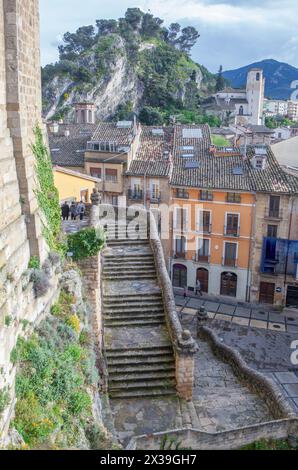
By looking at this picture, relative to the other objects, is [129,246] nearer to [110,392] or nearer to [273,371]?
[110,392]

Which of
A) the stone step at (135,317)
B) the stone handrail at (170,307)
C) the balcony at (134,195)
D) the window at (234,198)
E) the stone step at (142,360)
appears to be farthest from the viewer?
the balcony at (134,195)

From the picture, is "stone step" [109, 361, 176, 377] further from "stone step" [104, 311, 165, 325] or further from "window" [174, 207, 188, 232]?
"window" [174, 207, 188, 232]

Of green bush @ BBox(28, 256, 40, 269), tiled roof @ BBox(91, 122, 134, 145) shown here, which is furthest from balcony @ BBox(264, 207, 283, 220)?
green bush @ BBox(28, 256, 40, 269)

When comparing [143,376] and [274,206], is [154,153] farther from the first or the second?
[143,376]

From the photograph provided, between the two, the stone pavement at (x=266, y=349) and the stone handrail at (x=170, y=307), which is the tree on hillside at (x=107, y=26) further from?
the stone handrail at (x=170, y=307)

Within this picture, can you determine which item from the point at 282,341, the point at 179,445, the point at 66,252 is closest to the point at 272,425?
the point at 179,445

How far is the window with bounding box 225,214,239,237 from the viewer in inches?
1257

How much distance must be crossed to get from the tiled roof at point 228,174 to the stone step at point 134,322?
60.7 ft

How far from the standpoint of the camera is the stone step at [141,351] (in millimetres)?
12930

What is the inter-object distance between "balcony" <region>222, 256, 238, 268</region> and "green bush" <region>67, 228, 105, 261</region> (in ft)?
65.8

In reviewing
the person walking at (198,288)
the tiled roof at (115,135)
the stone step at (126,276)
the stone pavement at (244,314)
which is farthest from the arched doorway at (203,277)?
the stone step at (126,276)

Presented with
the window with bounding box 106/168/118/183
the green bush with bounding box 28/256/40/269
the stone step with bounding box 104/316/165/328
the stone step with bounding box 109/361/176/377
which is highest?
the green bush with bounding box 28/256/40/269

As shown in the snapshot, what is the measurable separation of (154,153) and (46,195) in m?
26.3

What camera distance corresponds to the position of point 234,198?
31562 mm
